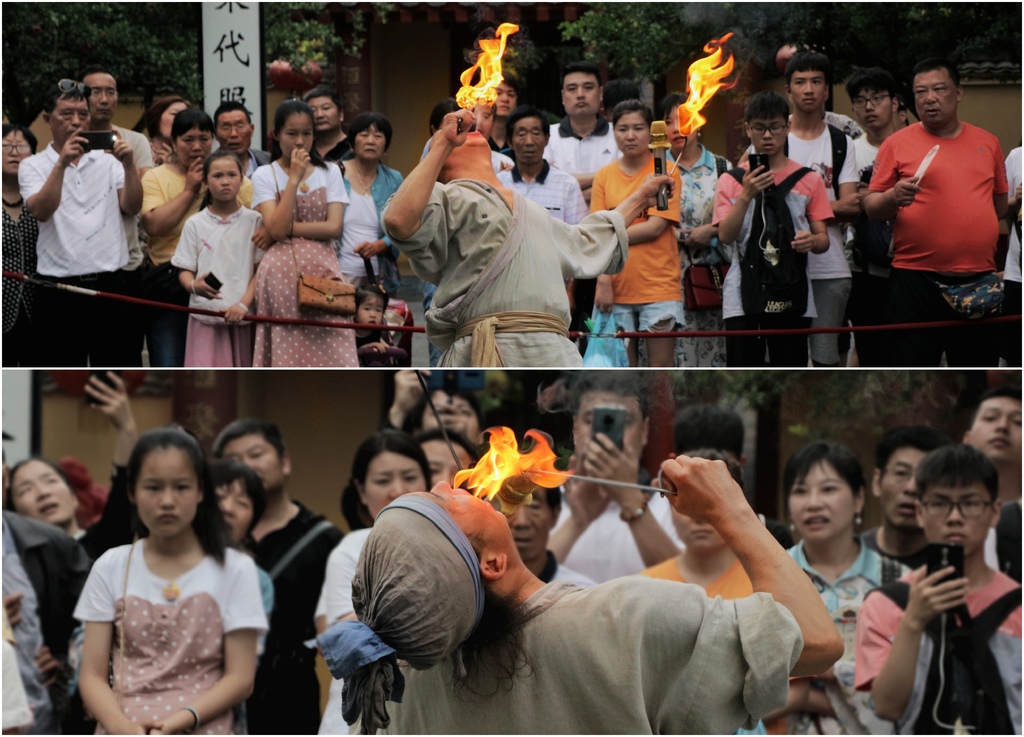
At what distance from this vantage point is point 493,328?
14.9 feet

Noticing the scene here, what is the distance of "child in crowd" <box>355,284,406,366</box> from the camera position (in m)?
6.54

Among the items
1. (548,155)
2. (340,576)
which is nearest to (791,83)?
(548,155)

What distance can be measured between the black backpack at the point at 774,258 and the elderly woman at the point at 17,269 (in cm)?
320

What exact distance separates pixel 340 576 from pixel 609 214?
1.57 m

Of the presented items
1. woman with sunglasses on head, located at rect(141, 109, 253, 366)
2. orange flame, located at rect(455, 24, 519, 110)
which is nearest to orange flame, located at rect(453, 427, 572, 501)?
orange flame, located at rect(455, 24, 519, 110)

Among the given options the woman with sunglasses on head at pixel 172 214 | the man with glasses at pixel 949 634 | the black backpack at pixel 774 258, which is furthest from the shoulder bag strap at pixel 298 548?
the black backpack at pixel 774 258

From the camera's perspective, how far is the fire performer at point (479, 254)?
4.39 m

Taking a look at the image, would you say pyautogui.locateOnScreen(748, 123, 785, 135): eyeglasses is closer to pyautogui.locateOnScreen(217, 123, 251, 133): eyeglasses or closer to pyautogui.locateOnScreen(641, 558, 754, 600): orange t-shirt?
pyautogui.locateOnScreen(641, 558, 754, 600): orange t-shirt

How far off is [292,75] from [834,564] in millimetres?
7040

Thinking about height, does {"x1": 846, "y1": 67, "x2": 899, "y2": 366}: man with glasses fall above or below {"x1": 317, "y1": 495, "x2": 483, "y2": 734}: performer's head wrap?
above

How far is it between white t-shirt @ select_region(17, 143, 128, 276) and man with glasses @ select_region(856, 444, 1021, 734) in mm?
3674

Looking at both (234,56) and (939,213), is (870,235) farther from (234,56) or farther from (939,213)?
(234,56)

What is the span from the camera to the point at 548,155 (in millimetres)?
7285

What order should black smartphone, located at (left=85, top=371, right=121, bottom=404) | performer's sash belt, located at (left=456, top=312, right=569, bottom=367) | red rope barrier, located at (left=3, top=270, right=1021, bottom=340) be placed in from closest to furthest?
1. performer's sash belt, located at (left=456, top=312, right=569, bottom=367)
2. black smartphone, located at (left=85, top=371, right=121, bottom=404)
3. red rope barrier, located at (left=3, top=270, right=1021, bottom=340)
